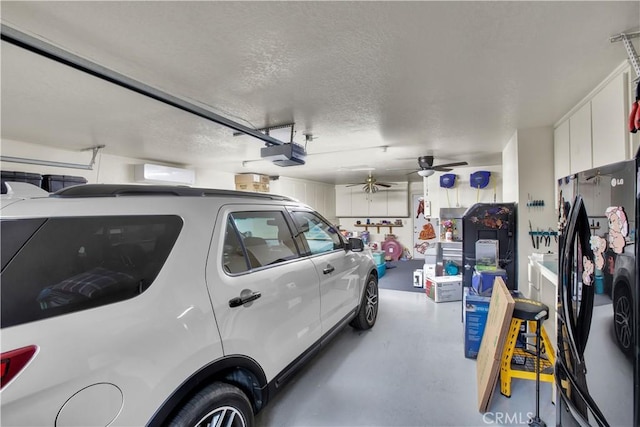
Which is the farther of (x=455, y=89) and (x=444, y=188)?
(x=444, y=188)

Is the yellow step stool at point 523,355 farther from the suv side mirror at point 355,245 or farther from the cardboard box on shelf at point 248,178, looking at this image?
the cardboard box on shelf at point 248,178

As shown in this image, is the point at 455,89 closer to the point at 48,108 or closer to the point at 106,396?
the point at 106,396

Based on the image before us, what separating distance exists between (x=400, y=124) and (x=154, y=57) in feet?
7.46

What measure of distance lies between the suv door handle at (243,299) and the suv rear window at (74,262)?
15.1 inches

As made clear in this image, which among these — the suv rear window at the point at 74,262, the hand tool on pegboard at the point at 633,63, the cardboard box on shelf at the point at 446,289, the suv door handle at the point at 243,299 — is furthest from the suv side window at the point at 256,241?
the cardboard box on shelf at the point at 446,289

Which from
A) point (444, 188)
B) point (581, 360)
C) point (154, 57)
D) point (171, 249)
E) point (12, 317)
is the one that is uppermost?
point (154, 57)

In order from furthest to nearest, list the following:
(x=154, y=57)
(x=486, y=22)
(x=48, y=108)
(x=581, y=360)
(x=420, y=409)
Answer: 1. (x=48, y=108)
2. (x=420, y=409)
3. (x=154, y=57)
4. (x=486, y=22)
5. (x=581, y=360)

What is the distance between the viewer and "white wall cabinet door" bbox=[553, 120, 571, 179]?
2.68 m

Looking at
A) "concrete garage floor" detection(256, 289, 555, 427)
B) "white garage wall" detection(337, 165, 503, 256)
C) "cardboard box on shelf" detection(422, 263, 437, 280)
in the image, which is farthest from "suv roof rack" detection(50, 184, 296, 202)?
"white garage wall" detection(337, 165, 503, 256)

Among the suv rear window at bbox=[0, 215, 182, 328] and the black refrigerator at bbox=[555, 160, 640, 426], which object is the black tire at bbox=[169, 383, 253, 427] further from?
the black refrigerator at bbox=[555, 160, 640, 426]

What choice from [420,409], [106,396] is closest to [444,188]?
[420,409]

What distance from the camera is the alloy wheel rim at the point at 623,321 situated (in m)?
0.91

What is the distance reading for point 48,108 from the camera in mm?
2293

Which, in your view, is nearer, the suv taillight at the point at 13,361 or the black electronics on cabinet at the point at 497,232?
the suv taillight at the point at 13,361
